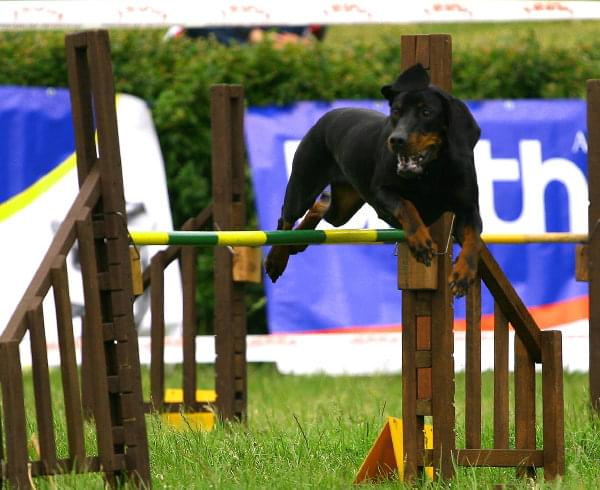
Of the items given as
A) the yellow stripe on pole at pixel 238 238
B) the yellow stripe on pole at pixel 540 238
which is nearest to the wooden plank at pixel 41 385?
the yellow stripe on pole at pixel 238 238

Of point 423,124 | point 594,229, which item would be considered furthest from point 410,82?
point 594,229

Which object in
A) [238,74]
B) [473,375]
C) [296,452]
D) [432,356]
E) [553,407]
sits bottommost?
[296,452]

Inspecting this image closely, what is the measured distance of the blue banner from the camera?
31.3 feet

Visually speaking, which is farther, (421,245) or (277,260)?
(277,260)

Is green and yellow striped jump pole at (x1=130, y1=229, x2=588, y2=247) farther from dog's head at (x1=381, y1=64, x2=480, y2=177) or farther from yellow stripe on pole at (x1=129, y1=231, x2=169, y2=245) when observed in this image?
dog's head at (x1=381, y1=64, x2=480, y2=177)

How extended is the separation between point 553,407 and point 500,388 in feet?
0.71

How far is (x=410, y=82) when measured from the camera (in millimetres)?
4688

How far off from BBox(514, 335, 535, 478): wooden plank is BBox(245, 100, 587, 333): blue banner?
168 inches

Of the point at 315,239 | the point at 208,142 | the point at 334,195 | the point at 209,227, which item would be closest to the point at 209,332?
the point at 208,142

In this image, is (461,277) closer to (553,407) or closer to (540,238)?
(553,407)

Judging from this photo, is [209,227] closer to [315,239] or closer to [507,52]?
[315,239]

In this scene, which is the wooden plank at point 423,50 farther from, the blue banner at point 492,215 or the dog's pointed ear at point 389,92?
the blue banner at point 492,215

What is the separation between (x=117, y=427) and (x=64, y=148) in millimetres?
5216

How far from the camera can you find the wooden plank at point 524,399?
5176mm
